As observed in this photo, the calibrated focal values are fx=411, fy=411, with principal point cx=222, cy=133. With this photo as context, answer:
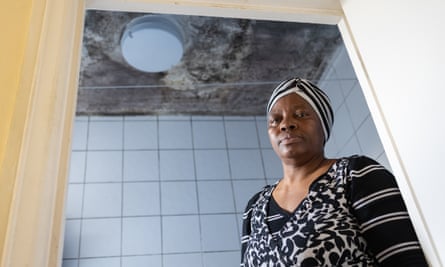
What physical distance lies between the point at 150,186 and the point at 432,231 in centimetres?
215

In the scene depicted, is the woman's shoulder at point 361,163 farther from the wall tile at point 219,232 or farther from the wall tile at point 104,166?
the wall tile at point 104,166

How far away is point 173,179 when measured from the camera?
2.65 metres

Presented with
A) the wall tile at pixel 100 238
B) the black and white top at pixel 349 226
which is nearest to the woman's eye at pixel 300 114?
the black and white top at pixel 349 226

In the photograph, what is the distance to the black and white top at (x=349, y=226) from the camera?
0.68 metres

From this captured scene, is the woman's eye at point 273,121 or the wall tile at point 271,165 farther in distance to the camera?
the wall tile at point 271,165

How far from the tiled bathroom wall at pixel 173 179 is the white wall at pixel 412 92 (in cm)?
143

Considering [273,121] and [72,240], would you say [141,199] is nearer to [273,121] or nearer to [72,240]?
[72,240]

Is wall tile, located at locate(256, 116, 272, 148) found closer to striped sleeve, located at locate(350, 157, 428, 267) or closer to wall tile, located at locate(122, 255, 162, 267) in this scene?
→ wall tile, located at locate(122, 255, 162, 267)

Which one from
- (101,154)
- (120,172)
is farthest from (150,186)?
(101,154)

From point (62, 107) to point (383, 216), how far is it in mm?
553

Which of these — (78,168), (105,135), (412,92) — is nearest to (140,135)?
(105,135)

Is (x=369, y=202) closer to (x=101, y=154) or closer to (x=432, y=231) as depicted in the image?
(x=432, y=231)

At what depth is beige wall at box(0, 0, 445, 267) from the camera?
1.76ft

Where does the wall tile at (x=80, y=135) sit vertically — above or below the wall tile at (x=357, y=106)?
above
